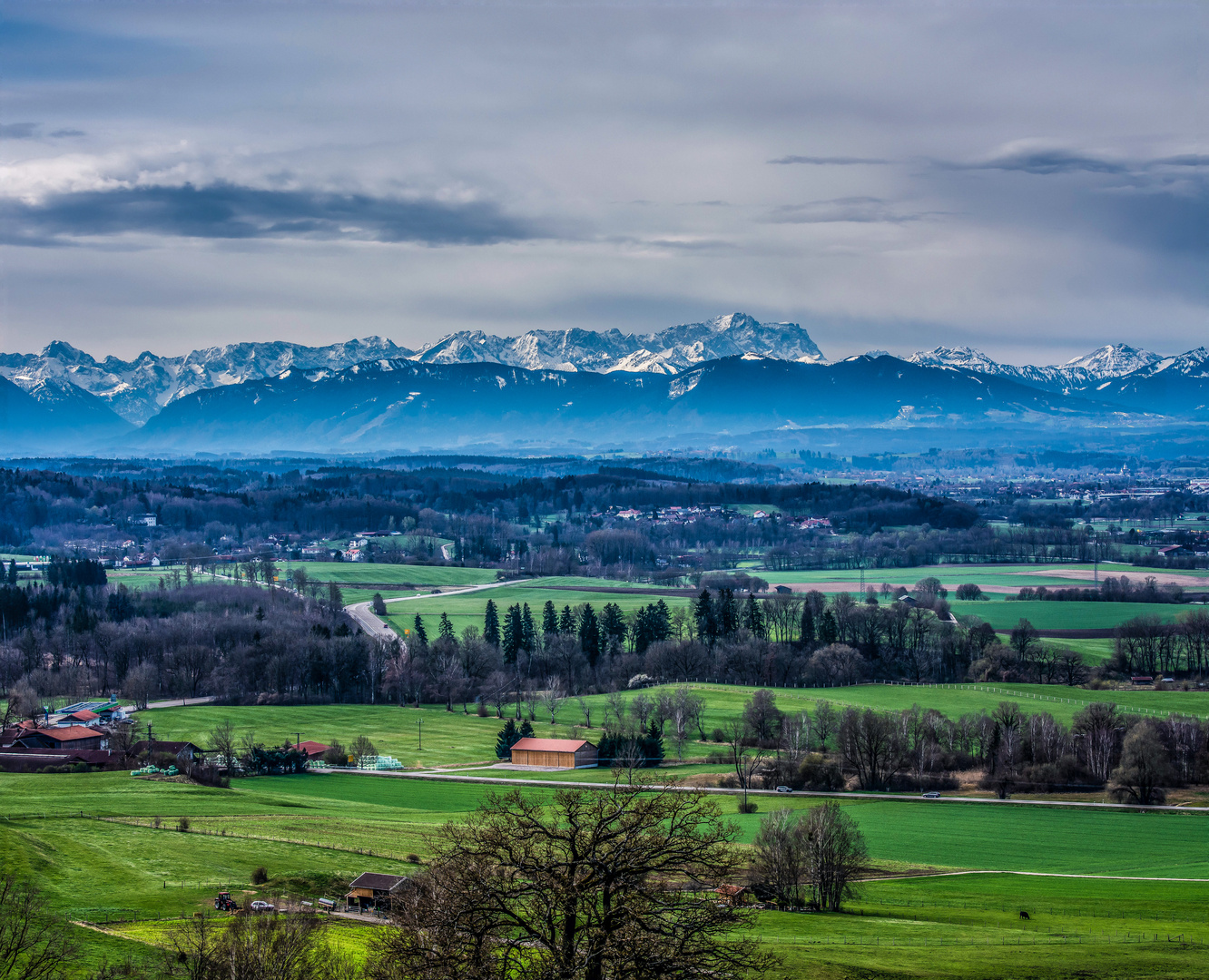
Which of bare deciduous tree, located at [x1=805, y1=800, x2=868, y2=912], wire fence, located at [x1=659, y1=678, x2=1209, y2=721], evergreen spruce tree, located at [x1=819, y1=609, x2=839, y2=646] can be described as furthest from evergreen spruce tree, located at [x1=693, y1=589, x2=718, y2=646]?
bare deciduous tree, located at [x1=805, y1=800, x2=868, y2=912]

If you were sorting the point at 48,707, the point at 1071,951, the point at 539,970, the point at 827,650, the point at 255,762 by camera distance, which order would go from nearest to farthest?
the point at 539,970 → the point at 1071,951 → the point at 255,762 → the point at 48,707 → the point at 827,650

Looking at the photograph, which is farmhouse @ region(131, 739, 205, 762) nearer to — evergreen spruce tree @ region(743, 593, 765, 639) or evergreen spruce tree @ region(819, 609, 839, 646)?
evergreen spruce tree @ region(743, 593, 765, 639)

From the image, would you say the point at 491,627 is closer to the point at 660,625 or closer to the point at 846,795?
the point at 660,625

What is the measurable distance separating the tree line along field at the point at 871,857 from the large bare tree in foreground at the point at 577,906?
35.6ft

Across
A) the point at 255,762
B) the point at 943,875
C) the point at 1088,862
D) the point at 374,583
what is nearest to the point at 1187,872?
the point at 1088,862

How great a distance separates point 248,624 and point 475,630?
67.1ft

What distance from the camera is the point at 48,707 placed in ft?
277

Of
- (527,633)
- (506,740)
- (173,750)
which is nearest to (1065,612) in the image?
(527,633)

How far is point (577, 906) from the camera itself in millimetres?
18656

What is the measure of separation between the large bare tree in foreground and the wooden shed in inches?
1933

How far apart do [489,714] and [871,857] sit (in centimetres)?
4390

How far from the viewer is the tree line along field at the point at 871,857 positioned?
30859 mm

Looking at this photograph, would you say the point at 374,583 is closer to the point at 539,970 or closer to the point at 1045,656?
the point at 1045,656

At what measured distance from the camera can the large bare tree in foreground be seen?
58.3 feet
